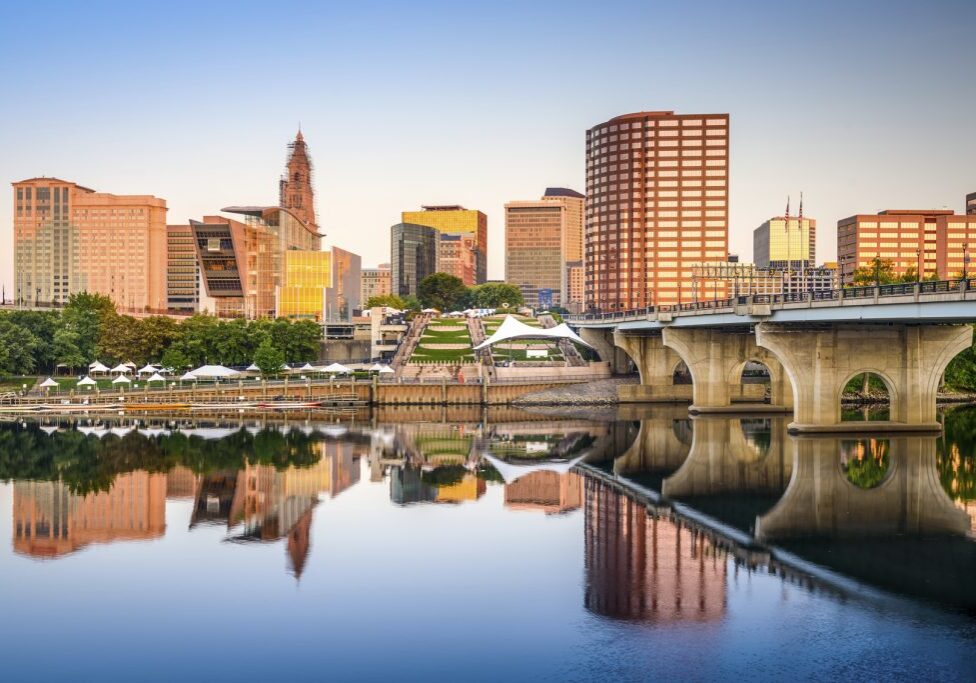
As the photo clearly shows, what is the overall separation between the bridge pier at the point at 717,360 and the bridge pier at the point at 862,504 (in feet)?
105

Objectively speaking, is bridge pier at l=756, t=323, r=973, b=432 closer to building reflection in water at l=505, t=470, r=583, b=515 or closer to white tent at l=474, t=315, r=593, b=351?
building reflection in water at l=505, t=470, r=583, b=515

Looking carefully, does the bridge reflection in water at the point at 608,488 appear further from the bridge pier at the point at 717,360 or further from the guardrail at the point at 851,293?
the guardrail at the point at 851,293

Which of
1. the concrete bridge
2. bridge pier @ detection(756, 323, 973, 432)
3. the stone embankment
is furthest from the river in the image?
the stone embankment

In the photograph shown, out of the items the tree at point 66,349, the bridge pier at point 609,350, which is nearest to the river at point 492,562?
the tree at point 66,349

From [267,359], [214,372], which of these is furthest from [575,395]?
[214,372]

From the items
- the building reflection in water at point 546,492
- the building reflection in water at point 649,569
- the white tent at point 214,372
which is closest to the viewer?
the building reflection in water at point 649,569

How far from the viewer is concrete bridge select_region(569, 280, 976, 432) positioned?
6066 cm

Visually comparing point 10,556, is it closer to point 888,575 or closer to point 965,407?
point 888,575

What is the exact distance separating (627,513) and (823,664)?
21.1m

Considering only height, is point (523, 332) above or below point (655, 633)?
above

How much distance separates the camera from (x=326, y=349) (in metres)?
156

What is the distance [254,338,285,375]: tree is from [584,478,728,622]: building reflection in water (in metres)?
75.3

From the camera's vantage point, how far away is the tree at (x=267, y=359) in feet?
386

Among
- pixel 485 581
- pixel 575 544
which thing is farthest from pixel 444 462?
pixel 485 581
